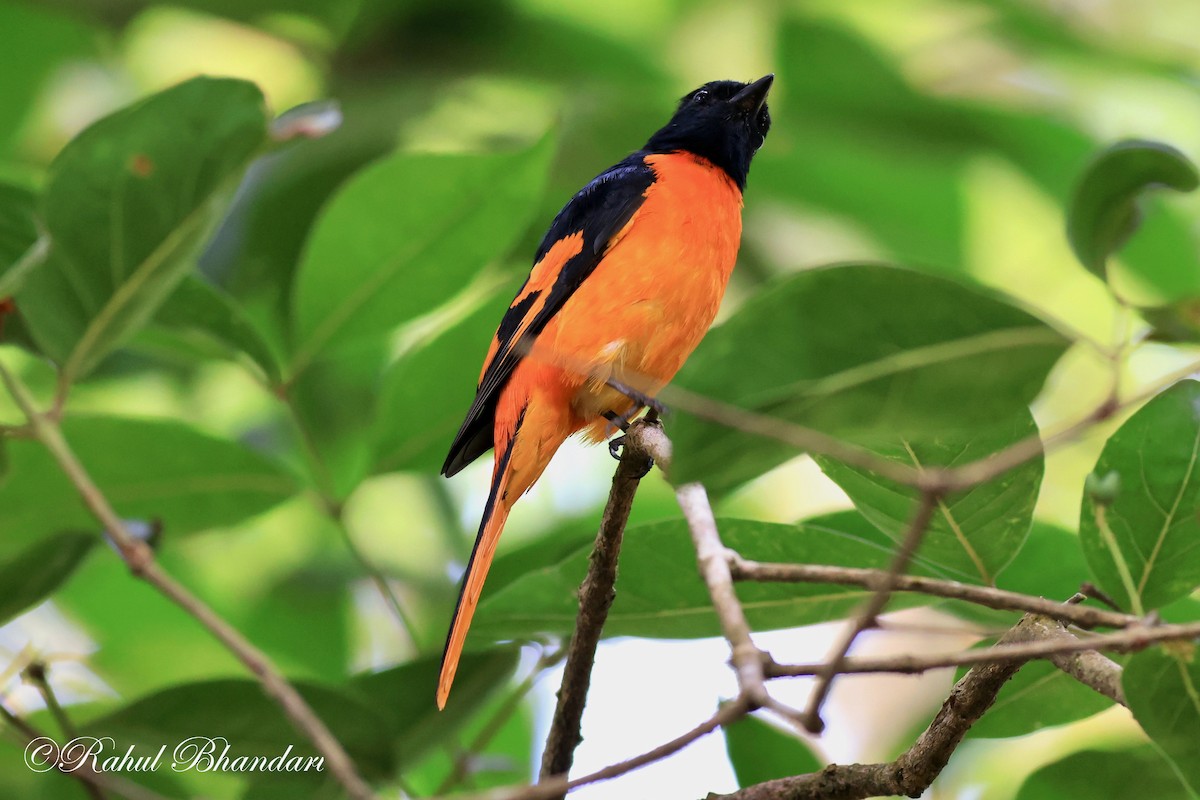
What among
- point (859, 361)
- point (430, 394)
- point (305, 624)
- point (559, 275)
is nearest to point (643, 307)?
point (559, 275)

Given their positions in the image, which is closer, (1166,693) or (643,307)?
(1166,693)

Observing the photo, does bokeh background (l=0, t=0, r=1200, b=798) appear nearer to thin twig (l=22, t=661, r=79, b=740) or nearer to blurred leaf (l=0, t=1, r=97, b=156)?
blurred leaf (l=0, t=1, r=97, b=156)

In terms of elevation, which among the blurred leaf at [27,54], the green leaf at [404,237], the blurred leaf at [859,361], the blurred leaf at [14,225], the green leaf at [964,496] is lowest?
the blurred leaf at [859,361]

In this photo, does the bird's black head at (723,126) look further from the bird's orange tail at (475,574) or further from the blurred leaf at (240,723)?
the blurred leaf at (240,723)

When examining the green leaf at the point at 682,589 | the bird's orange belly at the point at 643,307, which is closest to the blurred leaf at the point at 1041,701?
the green leaf at the point at 682,589

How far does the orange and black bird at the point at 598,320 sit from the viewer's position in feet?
10.9

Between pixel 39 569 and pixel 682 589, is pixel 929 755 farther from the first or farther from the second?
pixel 39 569

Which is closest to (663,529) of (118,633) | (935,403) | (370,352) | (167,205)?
(935,403)

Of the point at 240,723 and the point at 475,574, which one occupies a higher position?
the point at 475,574

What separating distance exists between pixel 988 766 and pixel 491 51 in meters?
3.20

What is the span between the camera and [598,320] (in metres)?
3.36

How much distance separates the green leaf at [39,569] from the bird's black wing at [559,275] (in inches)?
37.0

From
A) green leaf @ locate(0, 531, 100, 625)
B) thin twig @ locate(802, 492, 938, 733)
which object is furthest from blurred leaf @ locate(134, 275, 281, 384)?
thin twig @ locate(802, 492, 938, 733)

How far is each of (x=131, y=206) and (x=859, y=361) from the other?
148 centimetres
